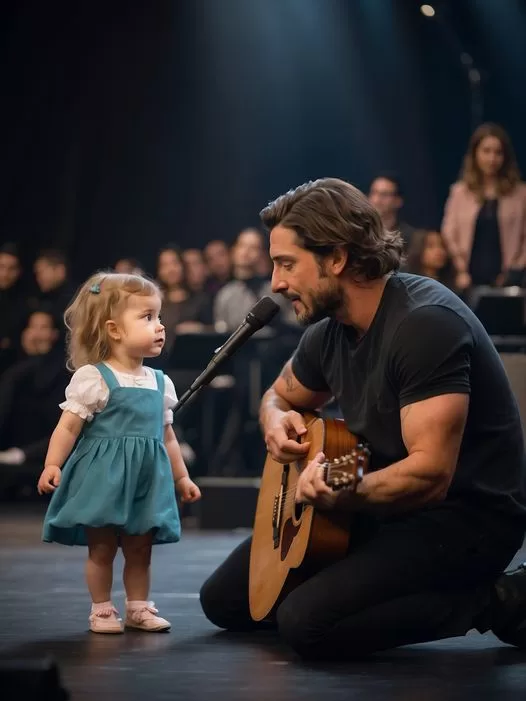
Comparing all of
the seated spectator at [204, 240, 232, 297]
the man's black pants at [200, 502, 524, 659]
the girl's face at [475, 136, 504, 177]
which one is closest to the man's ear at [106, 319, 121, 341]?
the man's black pants at [200, 502, 524, 659]

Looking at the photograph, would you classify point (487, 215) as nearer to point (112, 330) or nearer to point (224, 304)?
point (224, 304)

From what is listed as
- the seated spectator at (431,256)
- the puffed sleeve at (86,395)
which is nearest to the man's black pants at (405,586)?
the puffed sleeve at (86,395)

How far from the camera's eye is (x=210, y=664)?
312 cm

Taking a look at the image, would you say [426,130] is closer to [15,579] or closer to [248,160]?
[248,160]

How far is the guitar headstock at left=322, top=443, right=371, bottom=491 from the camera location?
3.00m

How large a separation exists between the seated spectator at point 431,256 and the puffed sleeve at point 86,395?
4.10m

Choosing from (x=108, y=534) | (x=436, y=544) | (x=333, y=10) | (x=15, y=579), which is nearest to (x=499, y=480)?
(x=436, y=544)

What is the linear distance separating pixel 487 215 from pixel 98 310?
4558 millimetres

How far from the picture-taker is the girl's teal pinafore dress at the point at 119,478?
3590 mm

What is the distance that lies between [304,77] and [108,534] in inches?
345

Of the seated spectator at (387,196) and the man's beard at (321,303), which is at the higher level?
the seated spectator at (387,196)

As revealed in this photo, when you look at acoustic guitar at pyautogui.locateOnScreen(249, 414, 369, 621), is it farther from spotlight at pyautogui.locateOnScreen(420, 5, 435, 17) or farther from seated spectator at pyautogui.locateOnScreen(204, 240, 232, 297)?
spotlight at pyautogui.locateOnScreen(420, 5, 435, 17)

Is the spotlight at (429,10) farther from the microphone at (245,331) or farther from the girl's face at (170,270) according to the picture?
the microphone at (245,331)

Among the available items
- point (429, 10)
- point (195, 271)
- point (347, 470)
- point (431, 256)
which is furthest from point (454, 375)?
point (429, 10)
